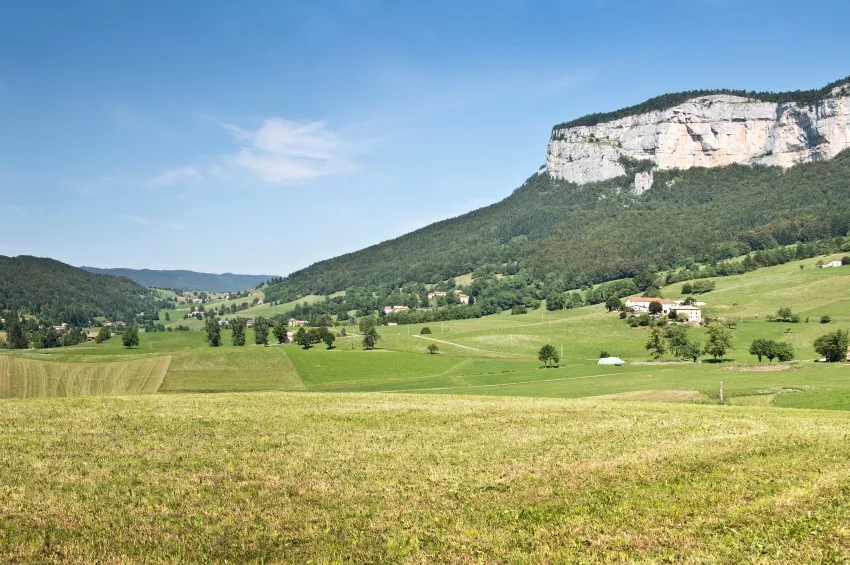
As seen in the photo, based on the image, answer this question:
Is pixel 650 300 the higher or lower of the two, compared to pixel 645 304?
higher

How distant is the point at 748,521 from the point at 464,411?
20056mm

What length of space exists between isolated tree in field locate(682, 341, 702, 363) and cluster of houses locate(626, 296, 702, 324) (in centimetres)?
3827

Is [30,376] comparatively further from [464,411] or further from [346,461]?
[346,461]

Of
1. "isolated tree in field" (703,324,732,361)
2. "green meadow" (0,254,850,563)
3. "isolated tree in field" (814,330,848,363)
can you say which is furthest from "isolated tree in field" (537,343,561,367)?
"green meadow" (0,254,850,563)

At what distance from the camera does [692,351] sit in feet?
337

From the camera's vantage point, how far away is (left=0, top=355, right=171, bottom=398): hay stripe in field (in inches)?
2397

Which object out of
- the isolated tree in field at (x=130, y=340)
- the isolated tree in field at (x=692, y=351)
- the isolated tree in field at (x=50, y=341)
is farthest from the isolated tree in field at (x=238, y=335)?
the isolated tree in field at (x=692, y=351)

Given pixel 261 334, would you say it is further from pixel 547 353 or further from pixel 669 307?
pixel 669 307

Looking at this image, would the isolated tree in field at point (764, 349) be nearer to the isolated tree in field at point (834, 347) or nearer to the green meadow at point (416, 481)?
the isolated tree in field at point (834, 347)

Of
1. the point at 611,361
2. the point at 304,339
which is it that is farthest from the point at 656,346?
the point at 304,339

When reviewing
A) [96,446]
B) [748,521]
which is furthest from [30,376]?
[748,521]

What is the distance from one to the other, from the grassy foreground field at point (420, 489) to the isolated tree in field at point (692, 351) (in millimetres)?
75690

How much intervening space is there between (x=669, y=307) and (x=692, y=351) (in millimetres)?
60002

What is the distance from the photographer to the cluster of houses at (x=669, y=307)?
144 m
